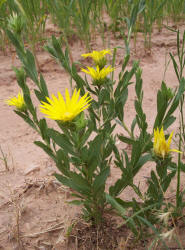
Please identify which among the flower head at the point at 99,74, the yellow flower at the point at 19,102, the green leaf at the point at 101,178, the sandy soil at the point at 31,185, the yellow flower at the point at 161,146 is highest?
the flower head at the point at 99,74

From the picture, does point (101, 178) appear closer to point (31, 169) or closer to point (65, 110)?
point (65, 110)

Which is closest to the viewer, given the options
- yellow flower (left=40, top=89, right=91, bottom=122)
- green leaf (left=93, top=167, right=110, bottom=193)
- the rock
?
yellow flower (left=40, top=89, right=91, bottom=122)

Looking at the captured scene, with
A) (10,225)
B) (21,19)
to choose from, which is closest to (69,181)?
(10,225)

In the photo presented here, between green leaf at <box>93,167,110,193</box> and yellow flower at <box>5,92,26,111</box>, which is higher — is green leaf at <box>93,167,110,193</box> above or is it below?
below

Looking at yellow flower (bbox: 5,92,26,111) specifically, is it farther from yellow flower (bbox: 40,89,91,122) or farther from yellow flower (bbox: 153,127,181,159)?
yellow flower (bbox: 153,127,181,159)

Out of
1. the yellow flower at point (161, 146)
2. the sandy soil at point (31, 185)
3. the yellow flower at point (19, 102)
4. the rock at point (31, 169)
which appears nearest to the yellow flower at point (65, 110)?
the yellow flower at point (161, 146)

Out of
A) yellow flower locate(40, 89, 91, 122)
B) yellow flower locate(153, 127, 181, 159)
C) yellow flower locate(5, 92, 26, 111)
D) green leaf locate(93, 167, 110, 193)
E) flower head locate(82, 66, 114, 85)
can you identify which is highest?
flower head locate(82, 66, 114, 85)

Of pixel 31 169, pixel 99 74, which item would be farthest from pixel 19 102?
pixel 31 169

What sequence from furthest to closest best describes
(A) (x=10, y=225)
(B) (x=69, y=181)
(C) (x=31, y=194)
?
(C) (x=31, y=194) < (A) (x=10, y=225) < (B) (x=69, y=181)

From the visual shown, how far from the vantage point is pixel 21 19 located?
1056mm

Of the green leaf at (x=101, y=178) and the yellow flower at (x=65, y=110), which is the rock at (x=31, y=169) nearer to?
the green leaf at (x=101, y=178)

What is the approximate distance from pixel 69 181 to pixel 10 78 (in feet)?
6.57

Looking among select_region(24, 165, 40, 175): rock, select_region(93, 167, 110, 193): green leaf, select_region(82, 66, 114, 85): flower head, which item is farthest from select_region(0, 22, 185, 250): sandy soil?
select_region(82, 66, 114, 85): flower head

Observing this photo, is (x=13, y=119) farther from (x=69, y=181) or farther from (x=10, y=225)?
(x=69, y=181)
